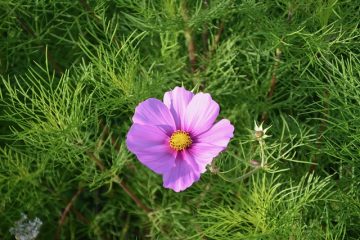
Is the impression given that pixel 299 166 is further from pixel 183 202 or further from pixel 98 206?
pixel 98 206

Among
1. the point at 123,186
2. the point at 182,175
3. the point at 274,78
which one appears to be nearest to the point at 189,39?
the point at 274,78

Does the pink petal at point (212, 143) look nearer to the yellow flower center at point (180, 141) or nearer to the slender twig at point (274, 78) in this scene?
the yellow flower center at point (180, 141)

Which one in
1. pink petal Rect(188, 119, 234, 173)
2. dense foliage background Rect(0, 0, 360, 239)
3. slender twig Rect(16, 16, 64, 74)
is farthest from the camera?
slender twig Rect(16, 16, 64, 74)

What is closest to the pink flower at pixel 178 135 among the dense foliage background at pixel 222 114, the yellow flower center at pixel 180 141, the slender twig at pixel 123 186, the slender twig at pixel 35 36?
the yellow flower center at pixel 180 141

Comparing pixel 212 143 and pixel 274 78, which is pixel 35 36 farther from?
pixel 212 143

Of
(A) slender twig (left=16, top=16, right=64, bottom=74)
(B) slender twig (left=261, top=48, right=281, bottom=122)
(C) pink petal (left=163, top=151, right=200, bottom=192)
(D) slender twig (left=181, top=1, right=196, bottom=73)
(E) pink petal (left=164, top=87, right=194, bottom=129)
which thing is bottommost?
(C) pink petal (left=163, top=151, right=200, bottom=192)

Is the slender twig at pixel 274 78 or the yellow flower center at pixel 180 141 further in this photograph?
the slender twig at pixel 274 78

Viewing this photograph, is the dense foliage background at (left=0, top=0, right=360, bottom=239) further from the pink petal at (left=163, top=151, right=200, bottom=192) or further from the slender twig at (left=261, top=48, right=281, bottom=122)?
the pink petal at (left=163, top=151, right=200, bottom=192)

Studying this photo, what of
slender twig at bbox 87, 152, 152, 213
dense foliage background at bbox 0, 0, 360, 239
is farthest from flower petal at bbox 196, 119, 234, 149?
slender twig at bbox 87, 152, 152, 213
